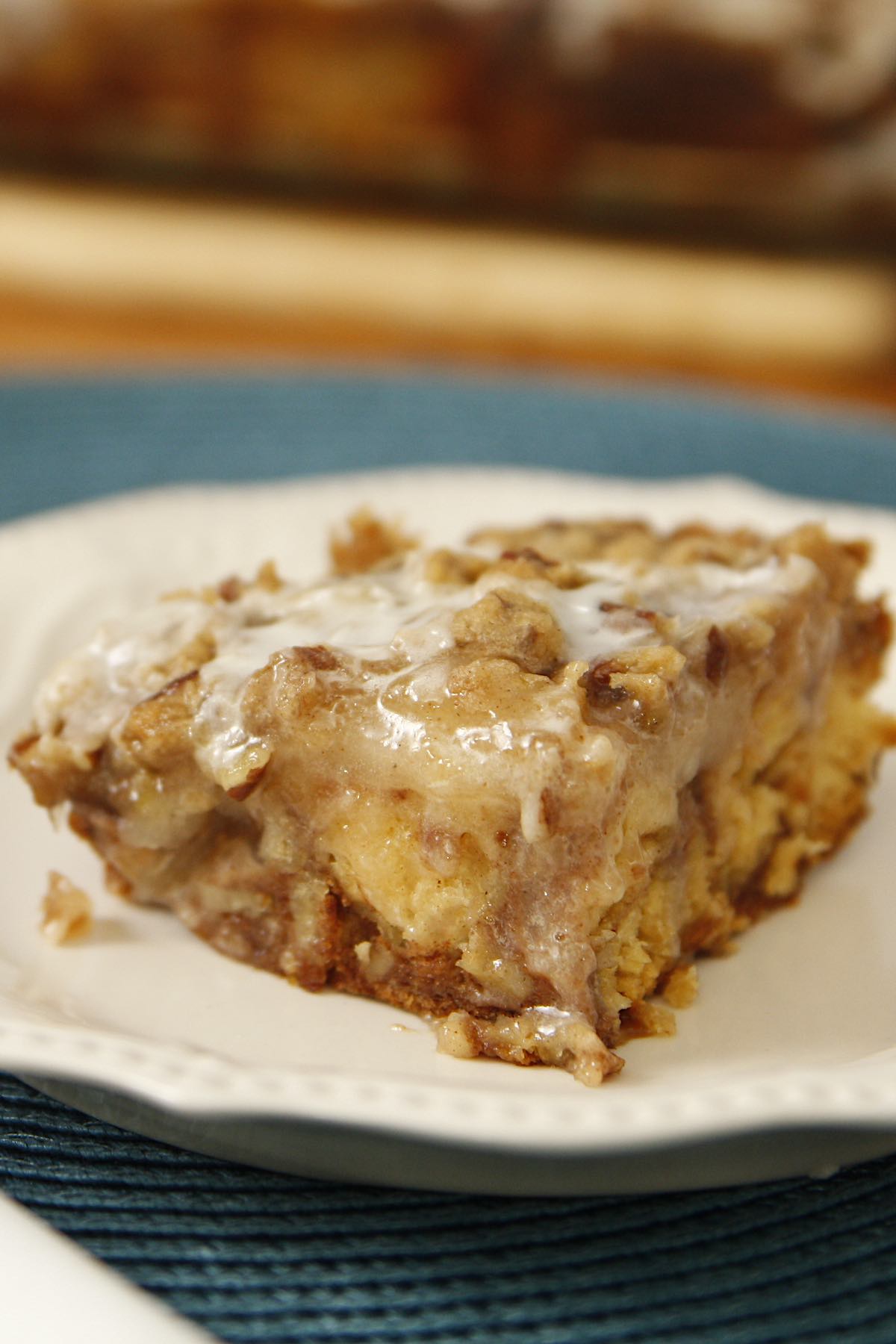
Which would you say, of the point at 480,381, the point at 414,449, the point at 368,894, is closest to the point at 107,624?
the point at 368,894

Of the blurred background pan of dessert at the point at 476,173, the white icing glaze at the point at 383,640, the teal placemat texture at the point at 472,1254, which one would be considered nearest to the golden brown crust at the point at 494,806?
the white icing glaze at the point at 383,640

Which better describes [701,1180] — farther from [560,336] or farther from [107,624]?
[560,336]

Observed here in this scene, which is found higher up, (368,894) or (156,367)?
(368,894)

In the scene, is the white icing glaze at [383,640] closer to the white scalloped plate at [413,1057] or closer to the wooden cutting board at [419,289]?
the white scalloped plate at [413,1057]

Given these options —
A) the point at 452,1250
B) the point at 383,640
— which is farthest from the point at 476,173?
the point at 452,1250

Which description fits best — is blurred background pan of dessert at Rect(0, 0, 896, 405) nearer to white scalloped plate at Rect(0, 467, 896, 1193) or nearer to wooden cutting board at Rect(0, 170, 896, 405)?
wooden cutting board at Rect(0, 170, 896, 405)
